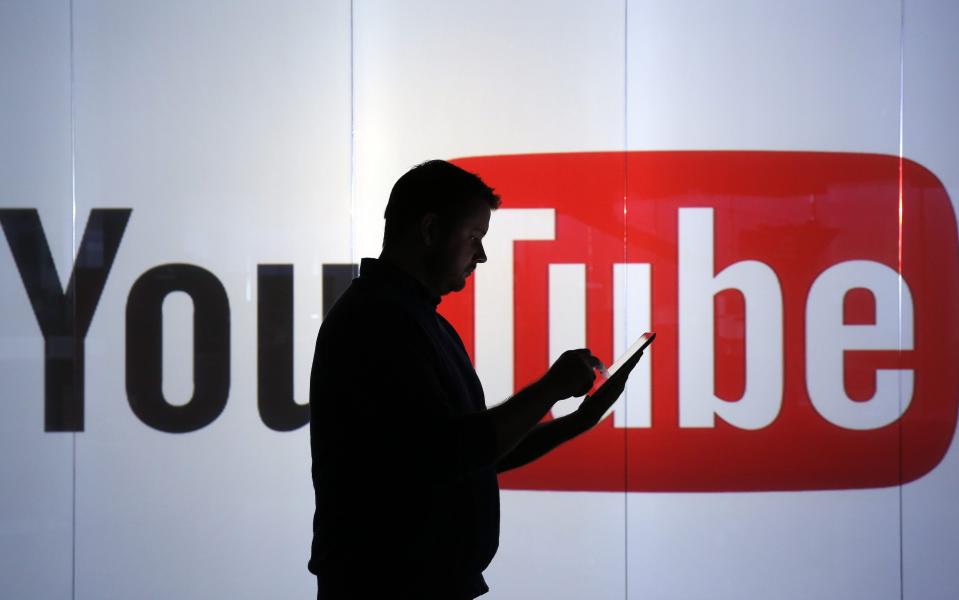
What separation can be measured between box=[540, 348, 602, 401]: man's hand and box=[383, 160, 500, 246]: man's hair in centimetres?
31

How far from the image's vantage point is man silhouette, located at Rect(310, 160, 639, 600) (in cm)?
108

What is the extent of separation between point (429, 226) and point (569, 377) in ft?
1.16

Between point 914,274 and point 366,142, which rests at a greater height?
point 366,142

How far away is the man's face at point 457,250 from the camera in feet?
4.13

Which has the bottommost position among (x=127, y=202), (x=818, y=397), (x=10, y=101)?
(x=818, y=397)

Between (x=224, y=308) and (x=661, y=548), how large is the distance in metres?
1.82

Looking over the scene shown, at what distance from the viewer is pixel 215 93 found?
106 inches

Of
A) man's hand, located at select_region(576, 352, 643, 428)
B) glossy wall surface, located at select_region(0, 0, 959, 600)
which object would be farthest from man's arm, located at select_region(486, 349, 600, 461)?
glossy wall surface, located at select_region(0, 0, 959, 600)

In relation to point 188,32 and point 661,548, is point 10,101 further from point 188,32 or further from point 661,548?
point 661,548

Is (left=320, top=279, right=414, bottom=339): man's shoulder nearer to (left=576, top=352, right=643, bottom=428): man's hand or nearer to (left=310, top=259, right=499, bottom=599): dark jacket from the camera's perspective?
(left=310, top=259, right=499, bottom=599): dark jacket

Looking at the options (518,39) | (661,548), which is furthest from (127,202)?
(661,548)

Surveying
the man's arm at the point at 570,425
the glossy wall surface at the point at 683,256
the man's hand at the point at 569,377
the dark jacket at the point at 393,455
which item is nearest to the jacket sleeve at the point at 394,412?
the dark jacket at the point at 393,455

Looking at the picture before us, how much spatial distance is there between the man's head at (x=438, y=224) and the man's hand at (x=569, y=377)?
23 centimetres

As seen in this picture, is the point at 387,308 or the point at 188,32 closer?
the point at 387,308
